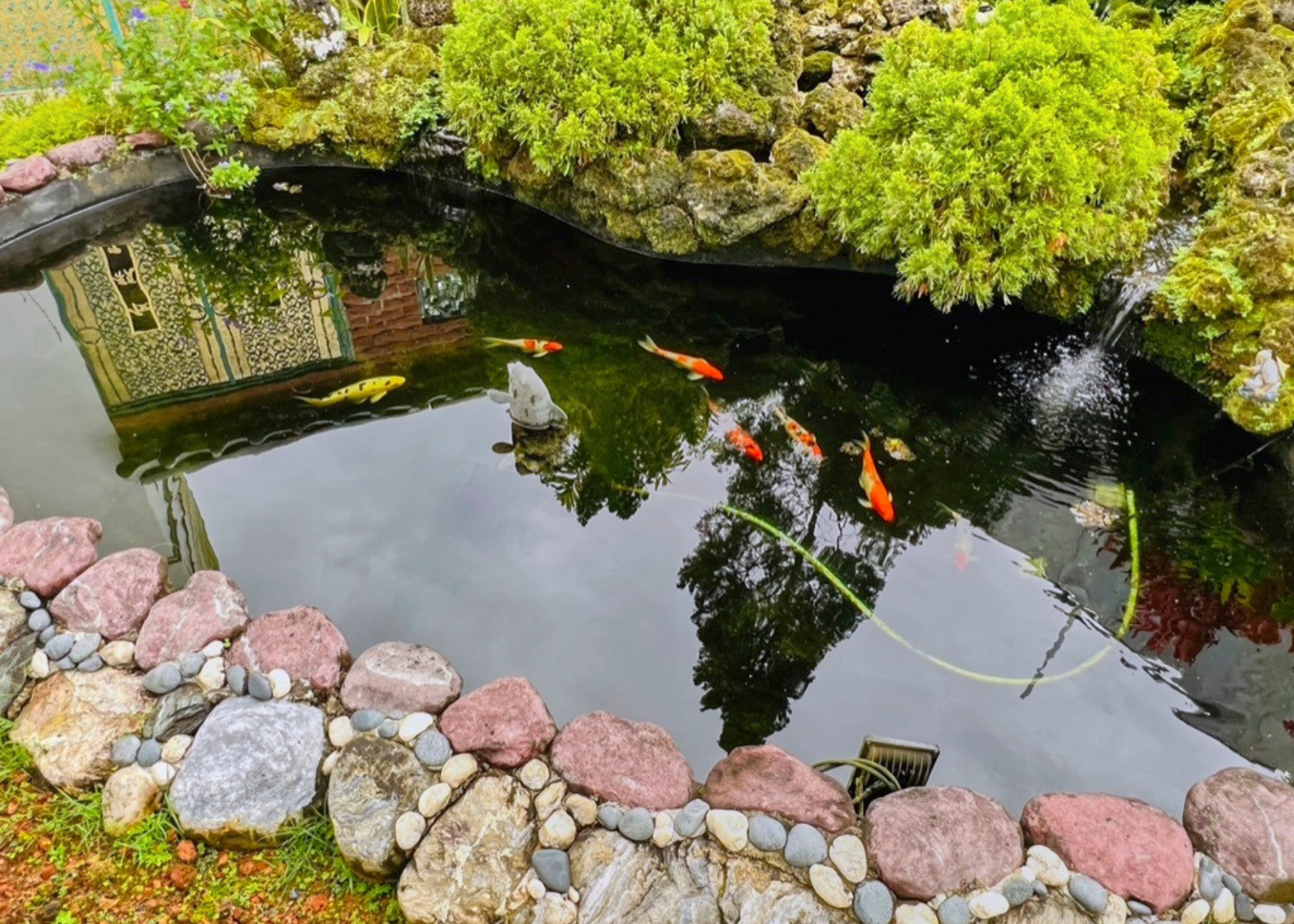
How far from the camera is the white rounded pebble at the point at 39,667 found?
3.11m

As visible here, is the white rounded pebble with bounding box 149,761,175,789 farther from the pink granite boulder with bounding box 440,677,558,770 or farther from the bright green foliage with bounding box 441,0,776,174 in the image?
the bright green foliage with bounding box 441,0,776,174

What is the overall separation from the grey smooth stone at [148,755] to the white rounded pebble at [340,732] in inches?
24.5

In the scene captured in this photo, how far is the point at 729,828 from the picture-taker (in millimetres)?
2588

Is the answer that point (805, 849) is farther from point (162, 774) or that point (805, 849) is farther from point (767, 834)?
point (162, 774)

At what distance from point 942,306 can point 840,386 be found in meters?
1.02

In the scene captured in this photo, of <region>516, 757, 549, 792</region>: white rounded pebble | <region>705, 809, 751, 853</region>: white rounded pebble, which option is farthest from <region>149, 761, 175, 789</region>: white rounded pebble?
<region>705, 809, 751, 853</region>: white rounded pebble

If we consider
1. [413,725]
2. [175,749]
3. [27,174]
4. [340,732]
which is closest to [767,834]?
[413,725]

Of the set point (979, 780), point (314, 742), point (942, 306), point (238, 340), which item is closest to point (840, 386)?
point (942, 306)

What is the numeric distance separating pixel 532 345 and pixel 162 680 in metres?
3.46

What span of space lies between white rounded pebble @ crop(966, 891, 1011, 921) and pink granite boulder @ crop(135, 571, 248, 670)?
2.96 meters

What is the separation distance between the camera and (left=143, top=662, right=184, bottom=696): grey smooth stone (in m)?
3.02


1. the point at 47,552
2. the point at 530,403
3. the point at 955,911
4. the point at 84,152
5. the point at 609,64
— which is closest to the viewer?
the point at 955,911

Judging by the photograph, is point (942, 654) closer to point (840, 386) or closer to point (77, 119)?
point (840, 386)

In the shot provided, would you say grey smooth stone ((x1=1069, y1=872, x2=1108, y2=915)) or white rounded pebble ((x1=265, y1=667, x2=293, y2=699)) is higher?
white rounded pebble ((x1=265, y1=667, x2=293, y2=699))
